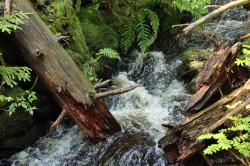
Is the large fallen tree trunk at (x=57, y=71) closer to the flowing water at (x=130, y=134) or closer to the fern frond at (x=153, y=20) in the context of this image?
the flowing water at (x=130, y=134)

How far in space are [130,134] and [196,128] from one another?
59.1 inches

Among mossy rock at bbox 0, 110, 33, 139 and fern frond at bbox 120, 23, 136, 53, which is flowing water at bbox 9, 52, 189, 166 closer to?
mossy rock at bbox 0, 110, 33, 139

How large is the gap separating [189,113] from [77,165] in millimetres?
2248

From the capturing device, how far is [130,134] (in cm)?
616

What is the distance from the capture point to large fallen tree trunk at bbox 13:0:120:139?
536 centimetres

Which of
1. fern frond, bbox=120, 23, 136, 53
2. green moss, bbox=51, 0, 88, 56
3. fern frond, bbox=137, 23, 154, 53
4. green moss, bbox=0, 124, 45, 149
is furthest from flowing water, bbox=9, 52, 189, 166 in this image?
green moss, bbox=51, 0, 88, 56

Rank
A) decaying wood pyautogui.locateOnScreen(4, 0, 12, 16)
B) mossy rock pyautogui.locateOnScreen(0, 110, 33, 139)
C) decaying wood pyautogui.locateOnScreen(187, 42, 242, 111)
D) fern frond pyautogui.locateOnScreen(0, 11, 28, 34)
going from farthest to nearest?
decaying wood pyautogui.locateOnScreen(187, 42, 242, 111) → mossy rock pyautogui.locateOnScreen(0, 110, 33, 139) → decaying wood pyautogui.locateOnScreen(4, 0, 12, 16) → fern frond pyautogui.locateOnScreen(0, 11, 28, 34)

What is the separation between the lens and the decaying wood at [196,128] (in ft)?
15.7

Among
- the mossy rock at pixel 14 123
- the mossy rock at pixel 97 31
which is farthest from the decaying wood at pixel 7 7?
the mossy rock at pixel 97 31

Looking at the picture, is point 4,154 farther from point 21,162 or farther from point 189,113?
point 189,113

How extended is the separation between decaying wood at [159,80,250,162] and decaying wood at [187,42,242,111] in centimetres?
92

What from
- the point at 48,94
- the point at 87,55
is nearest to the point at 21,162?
the point at 48,94

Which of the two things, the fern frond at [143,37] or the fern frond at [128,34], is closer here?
the fern frond at [143,37]

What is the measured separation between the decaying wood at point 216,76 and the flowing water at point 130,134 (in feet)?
1.47
